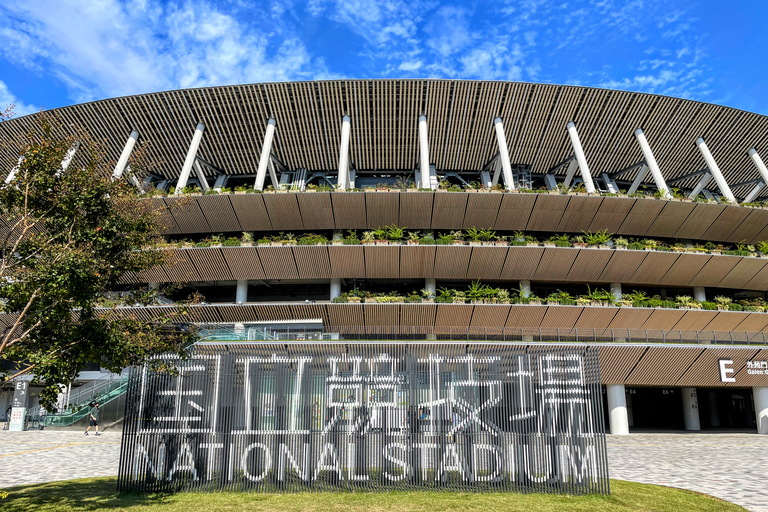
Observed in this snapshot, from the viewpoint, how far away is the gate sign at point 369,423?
36.4 ft

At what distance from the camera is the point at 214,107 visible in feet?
114

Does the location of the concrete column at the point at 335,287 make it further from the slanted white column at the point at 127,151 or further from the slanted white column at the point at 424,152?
the slanted white column at the point at 127,151

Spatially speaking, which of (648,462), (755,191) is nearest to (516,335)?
(648,462)

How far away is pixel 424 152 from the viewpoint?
33.8 m

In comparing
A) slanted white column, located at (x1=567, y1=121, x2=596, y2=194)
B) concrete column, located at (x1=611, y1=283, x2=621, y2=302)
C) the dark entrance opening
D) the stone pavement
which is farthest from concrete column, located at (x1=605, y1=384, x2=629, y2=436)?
the dark entrance opening

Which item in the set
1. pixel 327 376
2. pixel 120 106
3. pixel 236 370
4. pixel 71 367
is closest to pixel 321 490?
pixel 327 376

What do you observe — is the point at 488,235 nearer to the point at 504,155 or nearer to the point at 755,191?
the point at 504,155

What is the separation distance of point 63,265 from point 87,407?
76.0ft

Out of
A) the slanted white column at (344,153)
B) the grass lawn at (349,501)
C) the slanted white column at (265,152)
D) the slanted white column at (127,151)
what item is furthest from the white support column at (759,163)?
the slanted white column at (127,151)

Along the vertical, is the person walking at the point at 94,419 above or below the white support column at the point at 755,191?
below

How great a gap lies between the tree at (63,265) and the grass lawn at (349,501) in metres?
2.14

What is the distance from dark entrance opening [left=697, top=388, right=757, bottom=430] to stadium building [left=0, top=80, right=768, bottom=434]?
120 mm

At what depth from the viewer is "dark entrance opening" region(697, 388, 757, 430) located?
119ft

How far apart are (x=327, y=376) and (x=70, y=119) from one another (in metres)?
33.0
